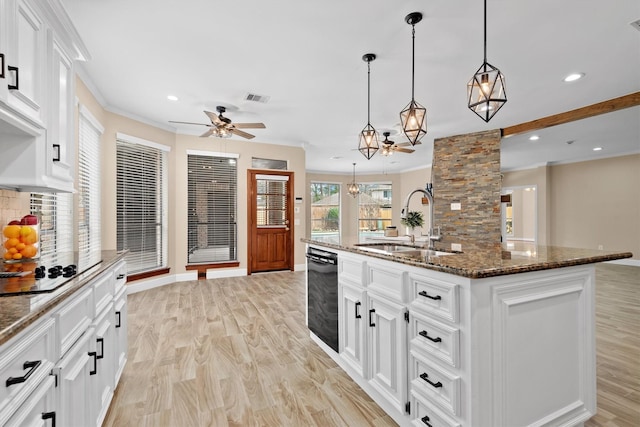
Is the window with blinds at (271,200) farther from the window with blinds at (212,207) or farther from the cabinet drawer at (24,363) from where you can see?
the cabinet drawer at (24,363)

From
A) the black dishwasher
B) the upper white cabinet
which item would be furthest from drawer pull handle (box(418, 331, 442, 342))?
the upper white cabinet

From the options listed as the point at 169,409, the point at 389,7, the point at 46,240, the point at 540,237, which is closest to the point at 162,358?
the point at 169,409

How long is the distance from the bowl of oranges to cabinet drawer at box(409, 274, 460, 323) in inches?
87.7

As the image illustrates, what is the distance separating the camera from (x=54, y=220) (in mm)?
2957

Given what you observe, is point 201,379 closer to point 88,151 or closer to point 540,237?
point 88,151

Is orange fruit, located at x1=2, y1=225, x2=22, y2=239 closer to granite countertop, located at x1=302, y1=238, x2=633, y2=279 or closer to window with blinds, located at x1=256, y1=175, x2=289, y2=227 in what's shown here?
granite countertop, located at x1=302, y1=238, x2=633, y2=279

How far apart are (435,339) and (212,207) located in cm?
517

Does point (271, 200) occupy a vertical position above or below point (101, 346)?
above

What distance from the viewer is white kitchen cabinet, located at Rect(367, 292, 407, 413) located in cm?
171

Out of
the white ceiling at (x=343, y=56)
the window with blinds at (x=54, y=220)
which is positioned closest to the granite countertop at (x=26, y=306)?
the window with blinds at (x=54, y=220)

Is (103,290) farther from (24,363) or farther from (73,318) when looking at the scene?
(24,363)

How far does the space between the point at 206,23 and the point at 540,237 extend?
31.5 ft

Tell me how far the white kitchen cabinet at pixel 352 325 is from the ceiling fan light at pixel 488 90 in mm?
1421

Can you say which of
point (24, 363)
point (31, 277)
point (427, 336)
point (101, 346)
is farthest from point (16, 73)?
point (427, 336)
